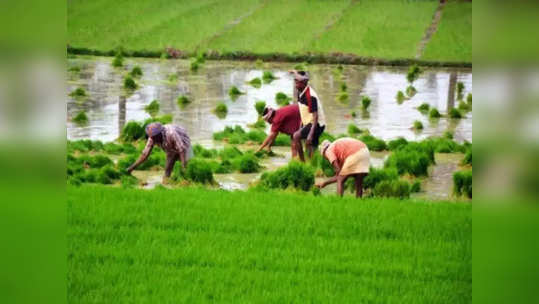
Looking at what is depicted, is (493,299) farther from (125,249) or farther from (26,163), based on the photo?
(125,249)

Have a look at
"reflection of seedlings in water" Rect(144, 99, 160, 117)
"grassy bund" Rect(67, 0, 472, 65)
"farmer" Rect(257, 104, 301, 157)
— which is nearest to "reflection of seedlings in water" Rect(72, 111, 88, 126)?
"reflection of seedlings in water" Rect(144, 99, 160, 117)

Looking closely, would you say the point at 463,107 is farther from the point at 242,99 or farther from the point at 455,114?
the point at 242,99

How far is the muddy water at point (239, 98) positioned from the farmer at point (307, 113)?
203 centimetres

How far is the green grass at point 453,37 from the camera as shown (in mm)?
17438

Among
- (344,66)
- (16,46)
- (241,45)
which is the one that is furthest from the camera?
(241,45)

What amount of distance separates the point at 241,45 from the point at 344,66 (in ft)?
8.56

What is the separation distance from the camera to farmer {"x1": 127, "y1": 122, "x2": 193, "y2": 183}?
6.80 metres

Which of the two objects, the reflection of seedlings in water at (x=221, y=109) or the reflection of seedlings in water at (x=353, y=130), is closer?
the reflection of seedlings in water at (x=353, y=130)

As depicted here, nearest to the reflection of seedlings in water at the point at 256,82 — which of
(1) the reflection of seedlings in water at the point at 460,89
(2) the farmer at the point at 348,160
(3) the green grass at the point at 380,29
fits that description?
(1) the reflection of seedlings in water at the point at 460,89

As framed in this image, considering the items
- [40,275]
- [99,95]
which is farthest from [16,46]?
[99,95]

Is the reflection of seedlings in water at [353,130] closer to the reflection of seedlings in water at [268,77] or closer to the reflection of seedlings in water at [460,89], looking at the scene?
the reflection of seedlings in water at [460,89]

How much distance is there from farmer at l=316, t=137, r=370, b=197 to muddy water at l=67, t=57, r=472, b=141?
3.38m

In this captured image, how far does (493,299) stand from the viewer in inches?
79.3

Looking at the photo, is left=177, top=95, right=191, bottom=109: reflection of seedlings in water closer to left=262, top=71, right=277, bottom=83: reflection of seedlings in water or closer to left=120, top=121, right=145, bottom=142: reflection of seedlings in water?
left=262, top=71, right=277, bottom=83: reflection of seedlings in water
